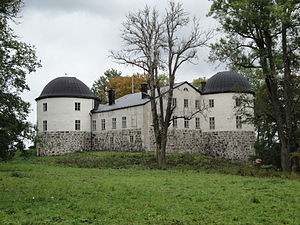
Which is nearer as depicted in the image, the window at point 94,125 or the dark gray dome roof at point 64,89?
the dark gray dome roof at point 64,89

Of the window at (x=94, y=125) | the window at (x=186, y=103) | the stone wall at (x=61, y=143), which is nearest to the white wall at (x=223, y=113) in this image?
the window at (x=186, y=103)

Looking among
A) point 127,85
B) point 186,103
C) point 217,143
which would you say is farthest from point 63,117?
point 127,85

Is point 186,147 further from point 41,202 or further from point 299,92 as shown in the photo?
point 41,202

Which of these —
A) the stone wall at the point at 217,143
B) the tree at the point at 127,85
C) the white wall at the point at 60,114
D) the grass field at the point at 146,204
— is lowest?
the grass field at the point at 146,204

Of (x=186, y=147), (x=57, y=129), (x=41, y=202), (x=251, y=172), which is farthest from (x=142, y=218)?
(x=57, y=129)

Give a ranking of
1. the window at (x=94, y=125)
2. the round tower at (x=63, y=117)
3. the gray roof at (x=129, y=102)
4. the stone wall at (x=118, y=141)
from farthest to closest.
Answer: the window at (x=94, y=125) → the round tower at (x=63, y=117) → the gray roof at (x=129, y=102) → the stone wall at (x=118, y=141)

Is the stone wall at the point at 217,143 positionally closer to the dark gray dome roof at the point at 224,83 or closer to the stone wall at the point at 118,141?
the stone wall at the point at 118,141

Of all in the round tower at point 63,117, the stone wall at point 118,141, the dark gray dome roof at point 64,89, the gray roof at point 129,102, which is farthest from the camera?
the dark gray dome roof at point 64,89

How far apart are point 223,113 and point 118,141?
11279 millimetres

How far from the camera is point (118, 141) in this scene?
3959 cm

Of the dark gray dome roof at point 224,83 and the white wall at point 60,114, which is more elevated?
the dark gray dome roof at point 224,83

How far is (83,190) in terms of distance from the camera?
43.8ft

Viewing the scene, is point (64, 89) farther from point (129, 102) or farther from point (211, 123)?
point (211, 123)

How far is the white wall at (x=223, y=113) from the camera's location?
40.0m
